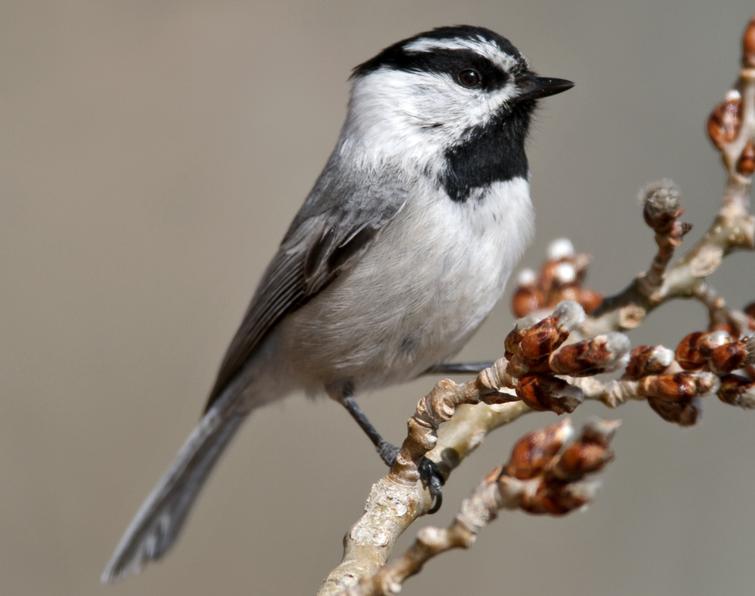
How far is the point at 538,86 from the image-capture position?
→ 8.24ft

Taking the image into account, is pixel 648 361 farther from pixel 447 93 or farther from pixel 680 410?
pixel 447 93

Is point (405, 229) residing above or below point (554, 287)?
above

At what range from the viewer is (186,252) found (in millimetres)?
4223

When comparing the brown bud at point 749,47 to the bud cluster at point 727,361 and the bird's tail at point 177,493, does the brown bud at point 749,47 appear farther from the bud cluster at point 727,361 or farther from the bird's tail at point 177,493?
the bird's tail at point 177,493

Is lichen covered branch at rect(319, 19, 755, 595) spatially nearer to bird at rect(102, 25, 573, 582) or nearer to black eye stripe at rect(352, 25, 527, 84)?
bird at rect(102, 25, 573, 582)

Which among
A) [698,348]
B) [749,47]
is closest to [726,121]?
[749,47]

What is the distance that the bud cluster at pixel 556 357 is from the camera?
4.30 ft

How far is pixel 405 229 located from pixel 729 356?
107cm

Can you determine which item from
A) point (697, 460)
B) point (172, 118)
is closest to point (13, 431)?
point (172, 118)

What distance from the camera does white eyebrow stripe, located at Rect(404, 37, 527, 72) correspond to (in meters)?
2.52

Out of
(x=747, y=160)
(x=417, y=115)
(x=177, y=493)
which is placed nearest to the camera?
(x=747, y=160)

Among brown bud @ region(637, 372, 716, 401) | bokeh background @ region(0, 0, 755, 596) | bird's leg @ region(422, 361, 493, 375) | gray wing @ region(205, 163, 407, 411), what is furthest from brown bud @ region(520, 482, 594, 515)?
bokeh background @ region(0, 0, 755, 596)

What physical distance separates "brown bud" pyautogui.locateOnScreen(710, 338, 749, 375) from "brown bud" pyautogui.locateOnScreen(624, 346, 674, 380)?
7 centimetres

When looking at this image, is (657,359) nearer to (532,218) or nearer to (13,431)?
(532,218)
